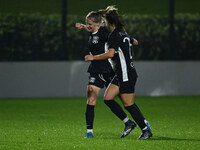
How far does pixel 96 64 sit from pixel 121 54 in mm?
688

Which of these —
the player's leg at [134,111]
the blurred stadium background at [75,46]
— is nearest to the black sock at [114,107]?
the player's leg at [134,111]

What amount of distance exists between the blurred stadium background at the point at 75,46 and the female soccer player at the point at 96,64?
27.2 ft

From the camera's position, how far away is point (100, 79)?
1018cm

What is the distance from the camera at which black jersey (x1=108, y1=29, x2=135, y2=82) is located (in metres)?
9.57

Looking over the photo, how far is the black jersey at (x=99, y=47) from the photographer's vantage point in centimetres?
1013

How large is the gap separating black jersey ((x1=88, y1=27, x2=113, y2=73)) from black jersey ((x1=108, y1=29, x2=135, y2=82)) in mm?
506

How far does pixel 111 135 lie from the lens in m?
10.3

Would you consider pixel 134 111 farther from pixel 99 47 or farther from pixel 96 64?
pixel 99 47

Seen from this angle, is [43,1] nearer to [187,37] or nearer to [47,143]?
[187,37]

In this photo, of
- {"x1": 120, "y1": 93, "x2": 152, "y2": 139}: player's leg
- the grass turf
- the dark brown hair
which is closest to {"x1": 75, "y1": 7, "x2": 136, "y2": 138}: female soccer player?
the dark brown hair

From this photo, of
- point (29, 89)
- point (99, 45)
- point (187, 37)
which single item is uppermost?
point (99, 45)

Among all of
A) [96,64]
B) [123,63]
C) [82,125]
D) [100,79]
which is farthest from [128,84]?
[82,125]

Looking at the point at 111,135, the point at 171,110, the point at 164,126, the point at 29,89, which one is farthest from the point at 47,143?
the point at 29,89

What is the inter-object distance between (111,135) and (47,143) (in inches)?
57.6
